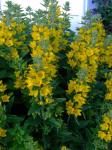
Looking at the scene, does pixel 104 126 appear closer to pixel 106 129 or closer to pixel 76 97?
pixel 106 129

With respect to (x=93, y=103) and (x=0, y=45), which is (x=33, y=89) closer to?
(x=0, y=45)

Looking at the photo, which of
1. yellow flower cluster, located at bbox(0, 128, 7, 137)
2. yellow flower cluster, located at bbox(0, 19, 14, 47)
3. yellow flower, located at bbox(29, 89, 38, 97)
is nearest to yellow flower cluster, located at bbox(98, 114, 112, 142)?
yellow flower, located at bbox(29, 89, 38, 97)

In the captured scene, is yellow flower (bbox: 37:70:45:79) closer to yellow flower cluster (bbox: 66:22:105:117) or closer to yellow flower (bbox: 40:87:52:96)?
yellow flower (bbox: 40:87:52:96)

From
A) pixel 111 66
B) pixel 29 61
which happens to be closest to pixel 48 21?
pixel 29 61

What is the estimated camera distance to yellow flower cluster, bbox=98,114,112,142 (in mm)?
2473

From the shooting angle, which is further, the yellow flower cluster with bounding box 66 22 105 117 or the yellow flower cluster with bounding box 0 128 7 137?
the yellow flower cluster with bounding box 66 22 105 117

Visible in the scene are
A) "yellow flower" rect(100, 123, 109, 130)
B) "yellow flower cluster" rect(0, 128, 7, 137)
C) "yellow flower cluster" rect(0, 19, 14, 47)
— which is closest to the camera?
"yellow flower cluster" rect(0, 128, 7, 137)

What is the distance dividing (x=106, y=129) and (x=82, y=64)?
17.1 inches

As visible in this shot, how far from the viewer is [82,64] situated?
263 centimetres

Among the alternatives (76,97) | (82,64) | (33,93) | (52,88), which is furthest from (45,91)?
(82,64)

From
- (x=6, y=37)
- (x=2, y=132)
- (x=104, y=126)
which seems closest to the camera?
(x=2, y=132)

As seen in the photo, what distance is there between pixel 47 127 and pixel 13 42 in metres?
0.65

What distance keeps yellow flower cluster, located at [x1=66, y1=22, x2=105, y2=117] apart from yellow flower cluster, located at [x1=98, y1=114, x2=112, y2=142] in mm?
159

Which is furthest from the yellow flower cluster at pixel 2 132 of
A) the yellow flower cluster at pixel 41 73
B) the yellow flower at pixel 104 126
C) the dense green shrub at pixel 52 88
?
the yellow flower at pixel 104 126
